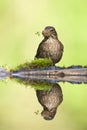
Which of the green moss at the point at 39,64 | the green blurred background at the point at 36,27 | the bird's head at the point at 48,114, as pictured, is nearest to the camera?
the bird's head at the point at 48,114

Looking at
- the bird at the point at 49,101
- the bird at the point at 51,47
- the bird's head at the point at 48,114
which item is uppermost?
the bird at the point at 51,47

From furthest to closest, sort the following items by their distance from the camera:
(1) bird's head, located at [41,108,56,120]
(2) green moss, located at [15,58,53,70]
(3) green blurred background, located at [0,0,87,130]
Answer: (3) green blurred background, located at [0,0,87,130] → (2) green moss, located at [15,58,53,70] → (1) bird's head, located at [41,108,56,120]

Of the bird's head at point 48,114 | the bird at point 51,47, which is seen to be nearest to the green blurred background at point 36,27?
the bird at point 51,47

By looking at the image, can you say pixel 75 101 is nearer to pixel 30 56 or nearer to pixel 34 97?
pixel 34 97

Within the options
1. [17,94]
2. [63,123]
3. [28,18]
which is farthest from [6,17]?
[63,123]

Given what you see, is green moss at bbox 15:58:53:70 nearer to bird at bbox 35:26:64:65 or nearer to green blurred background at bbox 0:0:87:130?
bird at bbox 35:26:64:65

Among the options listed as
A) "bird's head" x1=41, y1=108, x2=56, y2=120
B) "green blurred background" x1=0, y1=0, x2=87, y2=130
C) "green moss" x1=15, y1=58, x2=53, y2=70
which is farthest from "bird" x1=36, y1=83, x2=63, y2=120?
"green moss" x1=15, y1=58, x2=53, y2=70

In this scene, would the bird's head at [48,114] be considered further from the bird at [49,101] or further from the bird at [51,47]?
the bird at [51,47]
